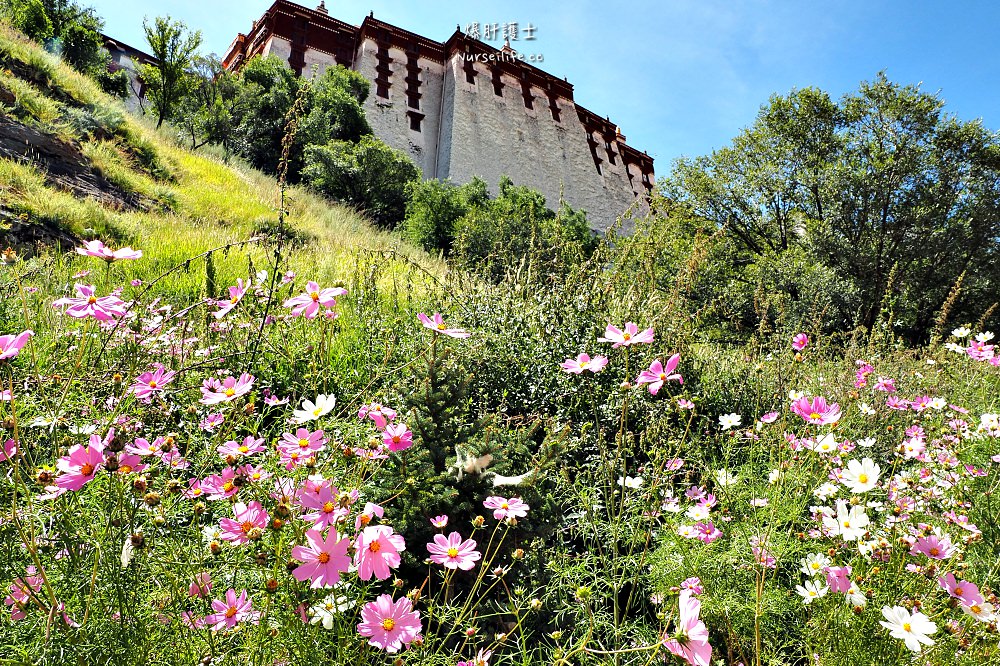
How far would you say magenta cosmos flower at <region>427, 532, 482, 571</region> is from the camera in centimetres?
118

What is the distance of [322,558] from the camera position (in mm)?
950

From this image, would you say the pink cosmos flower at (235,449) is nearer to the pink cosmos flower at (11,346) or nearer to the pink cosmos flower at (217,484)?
the pink cosmos flower at (217,484)

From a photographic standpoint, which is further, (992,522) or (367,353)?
(367,353)

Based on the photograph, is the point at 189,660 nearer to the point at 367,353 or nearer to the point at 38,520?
the point at 38,520

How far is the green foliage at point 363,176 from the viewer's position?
589 inches

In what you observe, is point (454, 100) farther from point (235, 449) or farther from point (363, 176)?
point (235, 449)

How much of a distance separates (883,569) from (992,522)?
0.71m

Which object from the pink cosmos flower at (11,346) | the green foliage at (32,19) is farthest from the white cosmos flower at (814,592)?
the green foliage at (32,19)

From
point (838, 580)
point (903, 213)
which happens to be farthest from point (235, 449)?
point (903, 213)

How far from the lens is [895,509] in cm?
143

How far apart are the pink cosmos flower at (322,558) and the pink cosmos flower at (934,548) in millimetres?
1365

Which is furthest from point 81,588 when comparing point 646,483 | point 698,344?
point 698,344

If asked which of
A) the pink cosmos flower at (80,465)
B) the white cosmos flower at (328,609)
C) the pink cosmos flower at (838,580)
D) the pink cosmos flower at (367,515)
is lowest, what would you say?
the white cosmos flower at (328,609)

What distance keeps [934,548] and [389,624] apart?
130 cm
